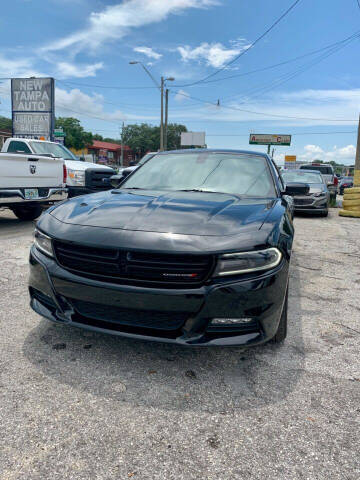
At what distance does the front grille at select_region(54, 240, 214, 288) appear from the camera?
2.02 m

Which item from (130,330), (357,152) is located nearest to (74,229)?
(130,330)

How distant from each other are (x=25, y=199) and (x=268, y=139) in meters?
50.5

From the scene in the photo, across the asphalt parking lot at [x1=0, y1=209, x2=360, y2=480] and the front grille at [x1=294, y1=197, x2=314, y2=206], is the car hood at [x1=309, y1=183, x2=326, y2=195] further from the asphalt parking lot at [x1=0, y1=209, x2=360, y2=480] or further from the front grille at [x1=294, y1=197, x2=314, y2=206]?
the asphalt parking lot at [x1=0, y1=209, x2=360, y2=480]

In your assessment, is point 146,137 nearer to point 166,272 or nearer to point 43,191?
point 43,191

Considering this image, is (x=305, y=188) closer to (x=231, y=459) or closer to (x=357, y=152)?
(x=231, y=459)

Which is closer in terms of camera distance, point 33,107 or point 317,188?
point 317,188

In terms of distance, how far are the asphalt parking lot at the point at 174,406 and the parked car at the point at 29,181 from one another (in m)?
4.07

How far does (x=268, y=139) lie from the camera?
5278cm

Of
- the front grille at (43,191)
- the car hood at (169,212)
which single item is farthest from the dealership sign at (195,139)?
the car hood at (169,212)

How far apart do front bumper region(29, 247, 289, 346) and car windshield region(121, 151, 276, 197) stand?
130 cm

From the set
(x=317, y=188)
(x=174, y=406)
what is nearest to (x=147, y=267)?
(x=174, y=406)

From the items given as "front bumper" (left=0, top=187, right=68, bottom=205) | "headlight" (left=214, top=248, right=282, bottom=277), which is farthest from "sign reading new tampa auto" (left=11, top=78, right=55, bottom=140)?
"headlight" (left=214, top=248, right=282, bottom=277)

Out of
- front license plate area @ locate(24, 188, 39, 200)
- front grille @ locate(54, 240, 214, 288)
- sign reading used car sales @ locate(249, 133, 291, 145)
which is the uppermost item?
sign reading used car sales @ locate(249, 133, 291, 145)

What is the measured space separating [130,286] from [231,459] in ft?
3.21
